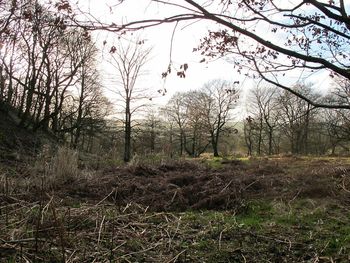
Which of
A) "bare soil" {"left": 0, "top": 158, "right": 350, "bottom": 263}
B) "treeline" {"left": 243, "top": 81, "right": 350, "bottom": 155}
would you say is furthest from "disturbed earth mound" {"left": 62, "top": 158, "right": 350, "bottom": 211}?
"treeline" {"left": 243, "top": 81, "right": 350, "bottom": 155}

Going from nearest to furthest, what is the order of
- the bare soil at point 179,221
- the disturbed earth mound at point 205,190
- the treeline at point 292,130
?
the bare soil at point 179,221 < the disturbed earth mound at point 205,190 < the treeline at point 292,130

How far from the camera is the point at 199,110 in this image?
46906 mm

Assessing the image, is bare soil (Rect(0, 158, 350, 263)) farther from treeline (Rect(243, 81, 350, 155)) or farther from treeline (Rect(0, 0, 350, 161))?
treeline (Rect(243, 81, 350, 155))

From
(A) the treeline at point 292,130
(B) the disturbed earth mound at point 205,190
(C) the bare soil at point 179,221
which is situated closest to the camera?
(C) the bare soil at point 179,221

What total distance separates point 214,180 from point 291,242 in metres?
4.61

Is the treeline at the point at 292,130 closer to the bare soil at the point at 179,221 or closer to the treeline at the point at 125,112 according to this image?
the treeline at the point at 125,112

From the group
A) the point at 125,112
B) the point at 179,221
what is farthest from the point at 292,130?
the point at 179,221

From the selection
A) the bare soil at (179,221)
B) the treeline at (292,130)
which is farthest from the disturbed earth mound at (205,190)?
the treeline at (292,130)

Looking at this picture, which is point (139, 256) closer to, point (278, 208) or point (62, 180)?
point (278, 208)

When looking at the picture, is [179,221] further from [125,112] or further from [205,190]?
[125,112]

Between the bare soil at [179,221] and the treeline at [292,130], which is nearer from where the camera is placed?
the bare soil at [179,221]

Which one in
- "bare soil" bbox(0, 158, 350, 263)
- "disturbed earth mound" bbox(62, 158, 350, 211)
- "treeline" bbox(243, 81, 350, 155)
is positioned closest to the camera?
"bare soil" bbox(0, 158, 350, 263)

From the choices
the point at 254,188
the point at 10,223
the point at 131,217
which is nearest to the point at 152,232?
the point at 131,217

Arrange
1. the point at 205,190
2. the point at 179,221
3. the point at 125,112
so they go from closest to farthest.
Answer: the point at 179,221 → the point at 205,190 → the point at 125,112
